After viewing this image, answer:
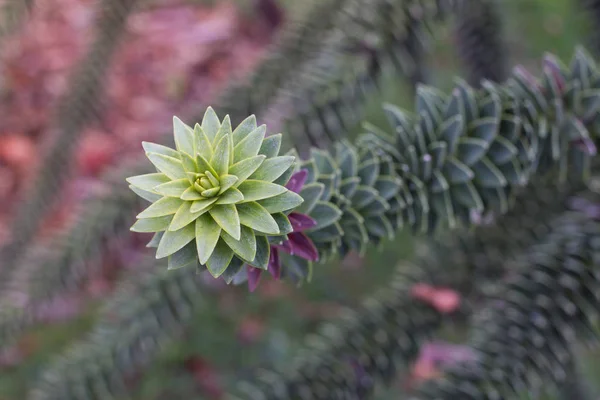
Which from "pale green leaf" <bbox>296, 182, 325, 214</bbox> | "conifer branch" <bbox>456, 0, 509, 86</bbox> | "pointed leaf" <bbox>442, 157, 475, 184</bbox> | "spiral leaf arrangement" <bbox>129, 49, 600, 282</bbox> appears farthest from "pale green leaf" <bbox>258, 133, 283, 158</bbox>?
"conifer branch" <bbox>456, 0, 509, 86</bbox>

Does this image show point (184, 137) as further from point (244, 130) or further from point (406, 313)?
point (406, 313)

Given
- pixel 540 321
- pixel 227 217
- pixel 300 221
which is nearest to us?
pixel 227 217

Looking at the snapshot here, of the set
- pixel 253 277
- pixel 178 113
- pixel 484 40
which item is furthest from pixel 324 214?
pixel 178 113

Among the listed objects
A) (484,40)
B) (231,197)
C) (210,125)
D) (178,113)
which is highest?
(178,113)

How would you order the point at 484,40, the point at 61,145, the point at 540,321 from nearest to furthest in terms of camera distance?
the point at 540,321
the point at 484,40
the point at 61,145

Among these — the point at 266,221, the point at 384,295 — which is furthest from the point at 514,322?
the point at 266,221

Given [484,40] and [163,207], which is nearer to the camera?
[163,207]

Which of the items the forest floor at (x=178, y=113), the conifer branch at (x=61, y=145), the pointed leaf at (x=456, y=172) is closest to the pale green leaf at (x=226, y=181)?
the pointed leaf at (x=456, y=172)

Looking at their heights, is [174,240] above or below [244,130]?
below

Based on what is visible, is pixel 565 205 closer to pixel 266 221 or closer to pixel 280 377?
pixel 280 377
